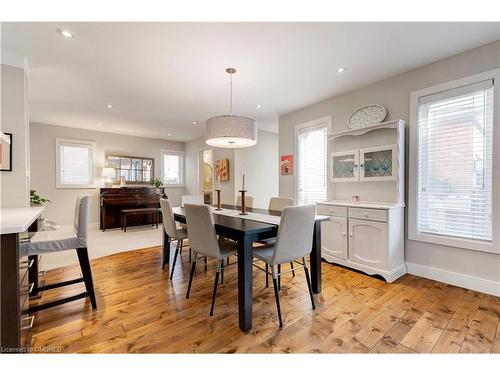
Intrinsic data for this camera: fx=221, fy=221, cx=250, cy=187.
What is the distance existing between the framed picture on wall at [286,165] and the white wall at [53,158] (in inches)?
170

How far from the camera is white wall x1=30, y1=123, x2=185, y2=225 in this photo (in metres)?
5.02

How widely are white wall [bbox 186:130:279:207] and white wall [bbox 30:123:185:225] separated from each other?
7.11 feet

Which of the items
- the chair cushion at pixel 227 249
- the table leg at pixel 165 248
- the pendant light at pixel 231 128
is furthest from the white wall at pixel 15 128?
the chair cushion at pixel 227 249

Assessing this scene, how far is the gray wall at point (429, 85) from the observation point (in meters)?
2.20

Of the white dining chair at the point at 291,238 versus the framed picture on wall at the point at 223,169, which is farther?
the framed picture on wall at the point at 223,169

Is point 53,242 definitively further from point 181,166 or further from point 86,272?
point 181,166

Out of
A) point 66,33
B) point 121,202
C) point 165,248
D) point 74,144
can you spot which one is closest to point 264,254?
point 165,248

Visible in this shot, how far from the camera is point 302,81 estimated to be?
297 cm

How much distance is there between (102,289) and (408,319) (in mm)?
2892

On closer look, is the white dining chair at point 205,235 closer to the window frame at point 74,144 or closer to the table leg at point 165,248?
the table leg at point 165,248

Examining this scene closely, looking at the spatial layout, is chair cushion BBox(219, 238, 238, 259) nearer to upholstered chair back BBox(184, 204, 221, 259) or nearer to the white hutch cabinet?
upholstered chair back BBox(184, 204, 221, 259)

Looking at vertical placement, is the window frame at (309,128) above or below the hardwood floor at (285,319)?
above
